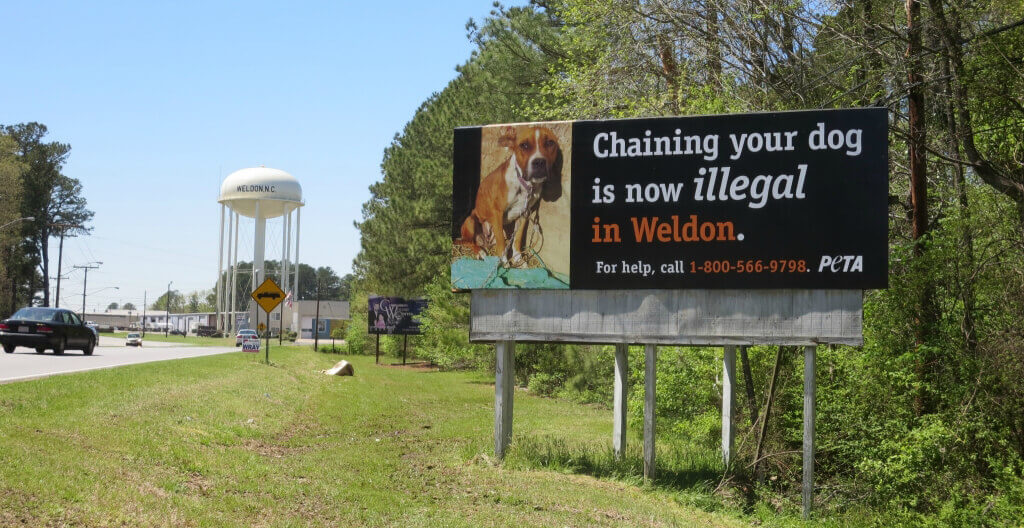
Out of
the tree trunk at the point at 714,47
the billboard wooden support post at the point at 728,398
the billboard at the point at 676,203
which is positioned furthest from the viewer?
the tree trunk at the point at 714,47

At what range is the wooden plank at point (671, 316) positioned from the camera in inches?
490

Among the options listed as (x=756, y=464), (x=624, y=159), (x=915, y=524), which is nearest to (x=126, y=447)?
(x=624, y=159)

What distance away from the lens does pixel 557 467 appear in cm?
1334

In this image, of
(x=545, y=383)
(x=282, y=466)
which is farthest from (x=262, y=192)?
(x=282, y=466)

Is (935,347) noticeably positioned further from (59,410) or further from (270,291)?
(270,291)

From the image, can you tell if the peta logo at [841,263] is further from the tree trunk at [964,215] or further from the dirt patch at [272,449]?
the dirt patch at [272,449]

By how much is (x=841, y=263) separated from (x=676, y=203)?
2257 millimetres

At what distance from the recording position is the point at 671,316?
510 inches

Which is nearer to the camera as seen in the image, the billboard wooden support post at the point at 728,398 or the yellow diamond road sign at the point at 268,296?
the billboard wooden support post at the point at 728,398

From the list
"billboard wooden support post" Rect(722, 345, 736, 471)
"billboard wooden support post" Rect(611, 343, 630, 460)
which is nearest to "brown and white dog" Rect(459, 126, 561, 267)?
"billboard wooden support post" Rect(611, 343, 630, 460)

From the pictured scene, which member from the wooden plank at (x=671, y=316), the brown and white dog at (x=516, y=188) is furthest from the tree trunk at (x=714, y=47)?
the wooden plank at (x=671, y=316)

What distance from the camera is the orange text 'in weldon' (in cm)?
1284

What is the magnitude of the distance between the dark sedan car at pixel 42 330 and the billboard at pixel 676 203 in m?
20.8

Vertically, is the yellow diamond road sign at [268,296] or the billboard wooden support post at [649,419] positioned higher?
the yellow diamond road sign at [268,296]
